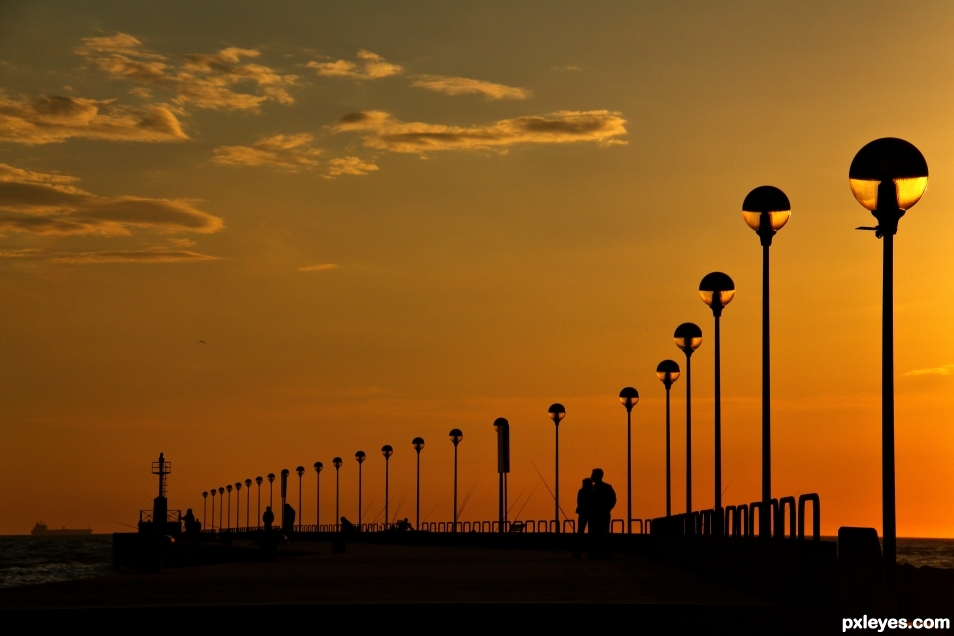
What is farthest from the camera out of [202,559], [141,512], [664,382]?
[141,512]

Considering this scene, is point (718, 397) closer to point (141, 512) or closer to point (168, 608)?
point (168, 608)

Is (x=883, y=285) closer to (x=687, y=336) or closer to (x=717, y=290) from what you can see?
(x=717, y=290)

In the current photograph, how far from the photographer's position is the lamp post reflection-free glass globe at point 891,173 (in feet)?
50.6

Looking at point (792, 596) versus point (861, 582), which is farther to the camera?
point (792, 596)

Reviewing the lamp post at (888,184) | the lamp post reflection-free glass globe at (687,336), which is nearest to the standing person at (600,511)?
the lamp post reflection-free glass globe at (687,336)

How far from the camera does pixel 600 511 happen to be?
1341 inches

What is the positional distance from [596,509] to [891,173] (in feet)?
64.0

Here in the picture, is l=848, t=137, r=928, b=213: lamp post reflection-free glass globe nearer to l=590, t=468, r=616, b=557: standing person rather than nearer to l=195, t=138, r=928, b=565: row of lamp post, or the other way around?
l=195, t=138, r=928, b=565: row of lamp post

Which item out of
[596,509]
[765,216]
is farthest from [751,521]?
[596,509]

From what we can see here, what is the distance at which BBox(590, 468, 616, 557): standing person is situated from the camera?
110 feet

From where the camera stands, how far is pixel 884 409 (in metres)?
14.8

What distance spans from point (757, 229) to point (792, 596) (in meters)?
10.2

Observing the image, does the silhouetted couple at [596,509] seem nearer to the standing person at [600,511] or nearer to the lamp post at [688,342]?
the standing person at [600,511]

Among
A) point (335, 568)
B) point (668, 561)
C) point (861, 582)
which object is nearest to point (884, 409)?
point (861, 582)
